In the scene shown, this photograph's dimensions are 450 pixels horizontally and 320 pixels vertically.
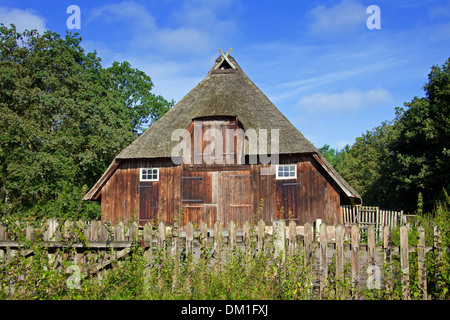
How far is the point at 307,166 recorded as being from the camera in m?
16.0

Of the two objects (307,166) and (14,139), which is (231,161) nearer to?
(307,166)

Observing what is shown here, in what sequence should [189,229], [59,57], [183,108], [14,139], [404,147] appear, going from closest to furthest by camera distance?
[189,229] < [183,108] < [14,139] < [59,57] < [404,147]

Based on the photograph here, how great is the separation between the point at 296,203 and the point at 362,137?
4379 centimetres

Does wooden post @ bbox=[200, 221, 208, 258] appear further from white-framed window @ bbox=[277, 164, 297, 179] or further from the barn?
white-framed window @ bbox=[277, 164, 297, 179]

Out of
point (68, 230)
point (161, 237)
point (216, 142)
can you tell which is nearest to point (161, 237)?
point (161, 237)

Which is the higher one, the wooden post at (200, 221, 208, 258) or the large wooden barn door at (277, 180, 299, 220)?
the large wooden barn door at (277, 180, 299, 220)

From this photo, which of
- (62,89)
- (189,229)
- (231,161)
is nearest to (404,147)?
(231,161)

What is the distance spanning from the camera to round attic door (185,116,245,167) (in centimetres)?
1636

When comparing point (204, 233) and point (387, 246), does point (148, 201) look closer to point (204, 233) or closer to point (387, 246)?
point (204, 233)

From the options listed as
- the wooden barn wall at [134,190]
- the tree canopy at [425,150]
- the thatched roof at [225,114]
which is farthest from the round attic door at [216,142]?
the tree canopy at [425,150]

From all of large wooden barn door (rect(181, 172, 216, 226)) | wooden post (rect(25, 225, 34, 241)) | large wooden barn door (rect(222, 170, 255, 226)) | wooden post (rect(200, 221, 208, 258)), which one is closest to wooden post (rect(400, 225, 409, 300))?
wooden post (rect(200, 221, 208, 258))

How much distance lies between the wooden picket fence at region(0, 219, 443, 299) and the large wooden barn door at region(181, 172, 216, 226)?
972 cm

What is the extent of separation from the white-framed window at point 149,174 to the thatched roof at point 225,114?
0.71 m
